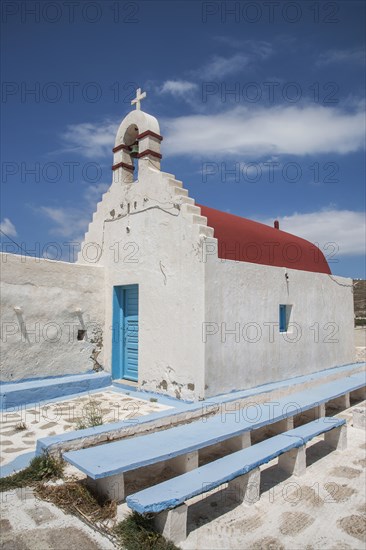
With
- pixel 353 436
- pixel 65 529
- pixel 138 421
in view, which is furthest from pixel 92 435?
pixel 353 436

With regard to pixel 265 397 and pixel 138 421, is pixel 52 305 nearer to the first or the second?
pixel 138 421

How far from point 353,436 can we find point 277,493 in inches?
104

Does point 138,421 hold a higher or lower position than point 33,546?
higher

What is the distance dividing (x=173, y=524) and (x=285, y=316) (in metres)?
5.81

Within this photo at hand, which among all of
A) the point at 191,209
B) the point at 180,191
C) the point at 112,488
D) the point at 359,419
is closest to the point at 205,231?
the point at 191,209

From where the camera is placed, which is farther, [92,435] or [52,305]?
[52,305]

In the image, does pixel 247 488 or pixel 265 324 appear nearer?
pixel 247 488

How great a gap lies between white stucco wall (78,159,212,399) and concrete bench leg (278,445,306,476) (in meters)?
1.68

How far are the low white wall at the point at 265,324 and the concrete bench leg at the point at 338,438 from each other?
5.37 ft

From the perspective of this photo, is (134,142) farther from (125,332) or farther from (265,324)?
(265,324)

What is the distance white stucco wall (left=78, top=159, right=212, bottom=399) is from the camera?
6.50 meters

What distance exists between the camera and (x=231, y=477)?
383 cm

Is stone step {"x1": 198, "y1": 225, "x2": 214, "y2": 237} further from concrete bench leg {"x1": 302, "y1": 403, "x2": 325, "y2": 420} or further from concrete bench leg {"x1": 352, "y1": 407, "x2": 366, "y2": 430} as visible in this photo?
concrete bench leg {"x1": 352, "y1": 407, "x2": 366, "y2": 430}

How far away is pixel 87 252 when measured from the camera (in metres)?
9.00
